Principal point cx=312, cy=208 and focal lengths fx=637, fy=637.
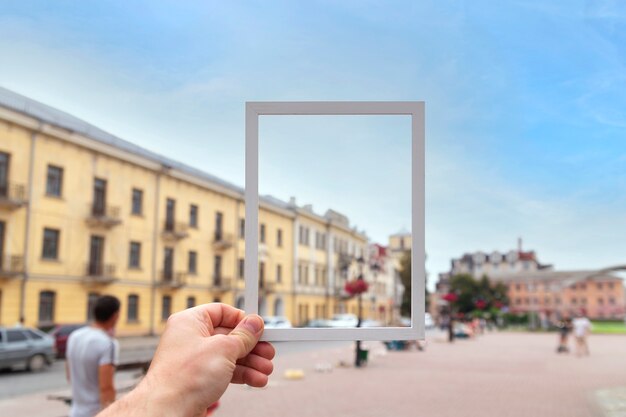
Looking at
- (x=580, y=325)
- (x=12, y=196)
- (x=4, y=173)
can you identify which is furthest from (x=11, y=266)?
(x=580, y=325)

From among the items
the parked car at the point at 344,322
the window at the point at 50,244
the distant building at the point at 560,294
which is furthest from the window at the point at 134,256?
the distant building at the point at 560,294

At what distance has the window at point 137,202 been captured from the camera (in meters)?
26.1

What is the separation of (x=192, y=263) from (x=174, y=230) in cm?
217

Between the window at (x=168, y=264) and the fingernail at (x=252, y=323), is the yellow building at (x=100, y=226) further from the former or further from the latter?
the fingernail at (x=252, y=323)

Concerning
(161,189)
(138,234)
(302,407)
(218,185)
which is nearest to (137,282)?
(138,234)

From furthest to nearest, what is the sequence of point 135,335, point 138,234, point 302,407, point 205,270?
point 205,270 < point 138,234 < point 135,335 < point 302,407

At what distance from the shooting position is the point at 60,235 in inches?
869

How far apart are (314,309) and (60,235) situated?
1815 centimetres

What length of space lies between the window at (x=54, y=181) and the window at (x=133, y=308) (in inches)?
202

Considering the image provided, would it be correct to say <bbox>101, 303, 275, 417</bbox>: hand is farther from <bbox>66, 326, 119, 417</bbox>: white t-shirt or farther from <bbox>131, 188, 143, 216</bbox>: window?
<bbox>131, 188, 143, 216</bbox>: window

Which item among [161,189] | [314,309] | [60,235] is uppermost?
[161,189]

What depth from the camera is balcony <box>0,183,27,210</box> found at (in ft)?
65.0

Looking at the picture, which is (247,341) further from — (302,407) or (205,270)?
(205,270)

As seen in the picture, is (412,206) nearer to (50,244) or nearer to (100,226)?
(50,244)
